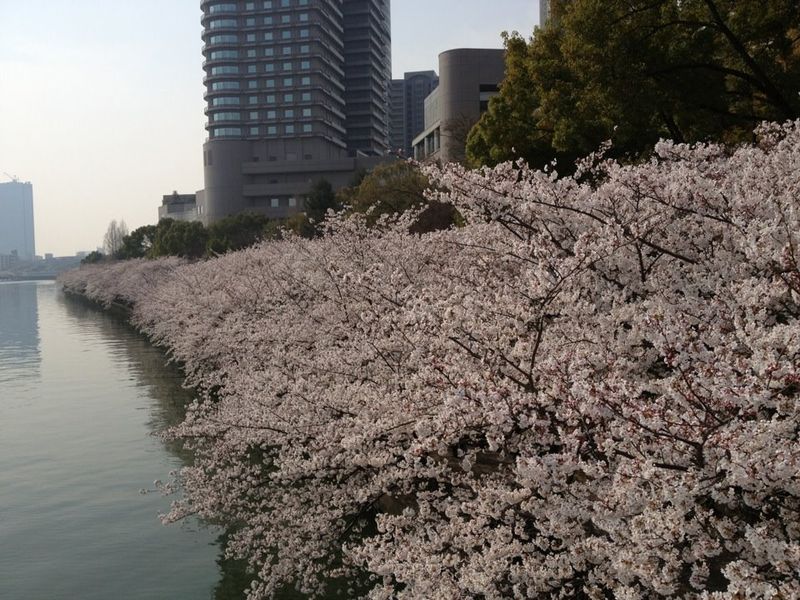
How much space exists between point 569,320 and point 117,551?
878 centimetres

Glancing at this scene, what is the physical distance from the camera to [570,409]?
537cm

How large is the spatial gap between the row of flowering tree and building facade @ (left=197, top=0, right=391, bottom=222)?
102 metres

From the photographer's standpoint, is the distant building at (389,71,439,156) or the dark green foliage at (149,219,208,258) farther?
the distant building at (389,71,439,156)

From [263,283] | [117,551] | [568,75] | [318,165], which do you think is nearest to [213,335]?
[263,283]

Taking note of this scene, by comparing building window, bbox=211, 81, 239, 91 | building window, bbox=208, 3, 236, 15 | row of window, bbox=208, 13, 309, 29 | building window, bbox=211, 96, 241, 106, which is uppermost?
building window, bbox=208, 3, 236, 15

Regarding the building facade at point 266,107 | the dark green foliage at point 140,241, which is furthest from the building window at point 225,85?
the dark green foliage at point 140,241

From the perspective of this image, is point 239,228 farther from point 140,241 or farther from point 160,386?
point 160,386

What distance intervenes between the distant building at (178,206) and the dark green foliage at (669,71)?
406ft

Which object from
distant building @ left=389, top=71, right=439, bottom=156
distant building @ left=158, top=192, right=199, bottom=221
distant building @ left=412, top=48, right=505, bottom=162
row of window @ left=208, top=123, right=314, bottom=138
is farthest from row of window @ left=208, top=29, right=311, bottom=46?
distant building @ left=389, top=71, right=439, bottom=156

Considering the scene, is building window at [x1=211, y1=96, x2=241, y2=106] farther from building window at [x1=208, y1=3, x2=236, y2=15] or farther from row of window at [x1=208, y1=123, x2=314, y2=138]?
building window at [x1=208, y1=3, x2=236, y2=15]

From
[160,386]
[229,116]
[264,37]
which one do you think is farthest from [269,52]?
[160,386]

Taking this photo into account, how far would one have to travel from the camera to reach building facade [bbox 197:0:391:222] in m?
112

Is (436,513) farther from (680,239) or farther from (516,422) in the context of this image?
(680,239)

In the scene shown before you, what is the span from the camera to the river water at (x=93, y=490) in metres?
11.4
